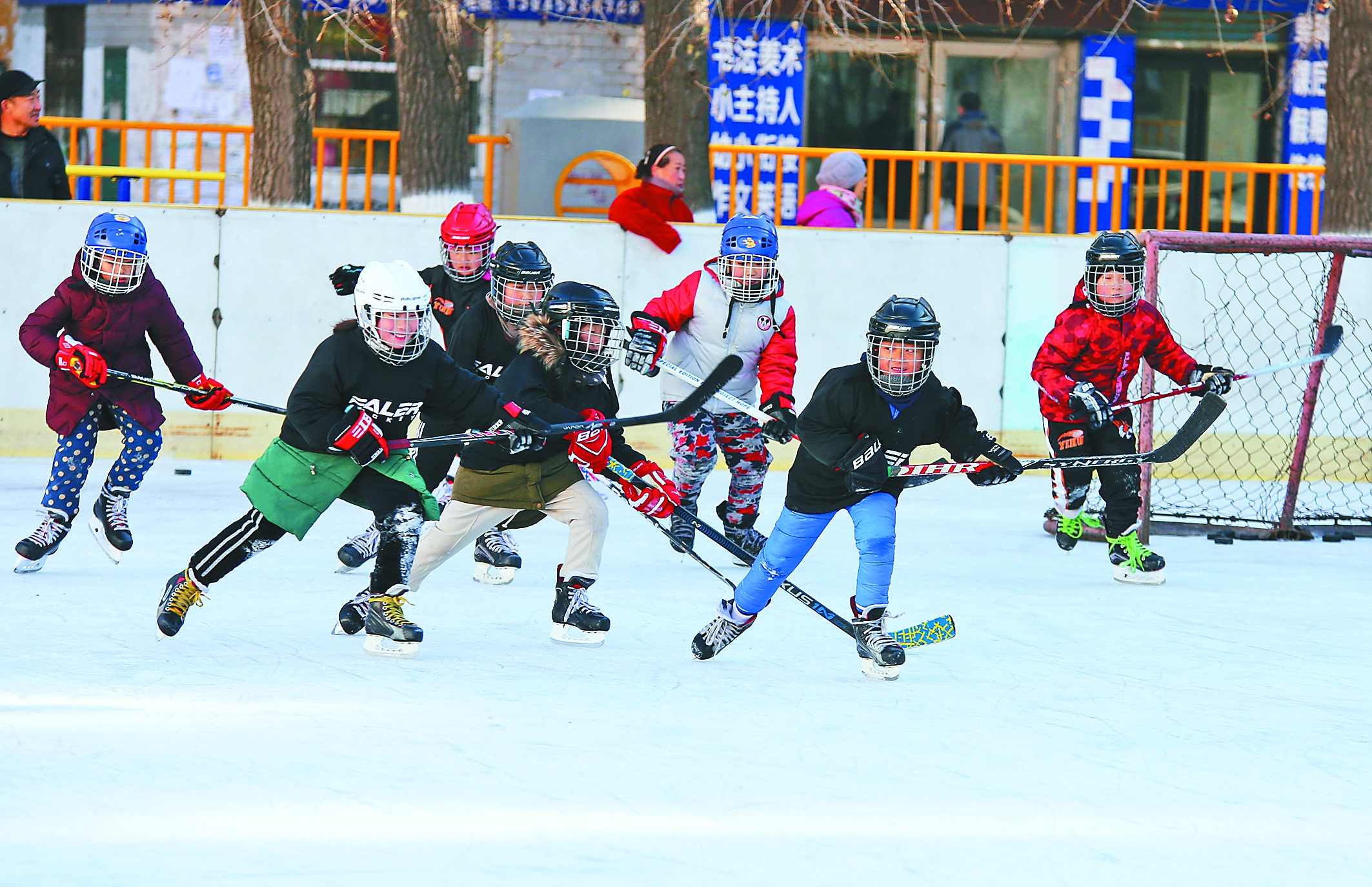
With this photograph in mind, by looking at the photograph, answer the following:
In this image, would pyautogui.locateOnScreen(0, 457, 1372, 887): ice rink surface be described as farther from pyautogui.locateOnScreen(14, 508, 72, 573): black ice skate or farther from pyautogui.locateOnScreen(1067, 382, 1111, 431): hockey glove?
pyautogui.locateOnScreen(1067, 382, 1111, 431): hockey glove

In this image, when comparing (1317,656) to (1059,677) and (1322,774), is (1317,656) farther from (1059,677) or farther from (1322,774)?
(1322,774)

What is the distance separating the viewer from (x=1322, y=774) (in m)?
3.78

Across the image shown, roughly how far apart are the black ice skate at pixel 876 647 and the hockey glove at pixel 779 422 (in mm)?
652

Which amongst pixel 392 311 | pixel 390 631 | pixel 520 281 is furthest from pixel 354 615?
pixel 520 281

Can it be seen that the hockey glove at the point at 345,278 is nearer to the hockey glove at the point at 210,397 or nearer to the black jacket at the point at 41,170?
the hockey glove at the point at 210,397

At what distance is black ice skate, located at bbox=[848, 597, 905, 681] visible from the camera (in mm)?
4621

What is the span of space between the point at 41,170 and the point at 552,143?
17.8 ft

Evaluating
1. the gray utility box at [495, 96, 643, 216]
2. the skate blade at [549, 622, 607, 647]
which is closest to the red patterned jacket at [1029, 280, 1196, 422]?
the skate blade at [549, 622, 607, 647]

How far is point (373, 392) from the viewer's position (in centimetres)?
471

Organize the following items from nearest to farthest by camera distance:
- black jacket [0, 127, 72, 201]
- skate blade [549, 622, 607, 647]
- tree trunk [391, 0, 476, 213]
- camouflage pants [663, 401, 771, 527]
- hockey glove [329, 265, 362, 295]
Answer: skate blade [549, 622, 607, 647], hockey glove [329, 265, 362, 295], camouflage pants [663, 401, 771, 527], black jacket [0, 127, 72, 201], tree trunk [391, 0, 476, 213]

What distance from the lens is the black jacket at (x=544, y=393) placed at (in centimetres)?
493

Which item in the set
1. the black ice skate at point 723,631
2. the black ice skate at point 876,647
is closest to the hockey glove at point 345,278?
the black ice skate at point 723,631

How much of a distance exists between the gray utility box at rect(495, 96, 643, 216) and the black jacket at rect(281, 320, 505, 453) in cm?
888

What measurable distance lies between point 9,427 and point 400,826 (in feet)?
22.5
